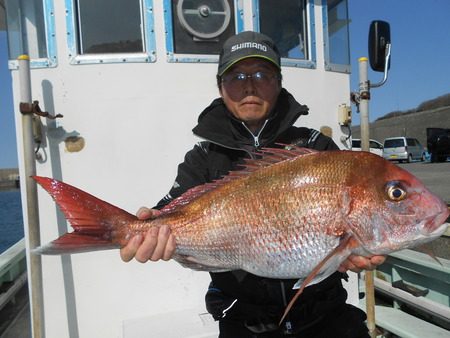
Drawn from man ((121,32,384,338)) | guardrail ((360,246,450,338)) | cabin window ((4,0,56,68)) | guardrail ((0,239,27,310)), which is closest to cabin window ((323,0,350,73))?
man ((121,32,384,338))

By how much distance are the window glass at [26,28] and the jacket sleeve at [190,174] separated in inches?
77.0

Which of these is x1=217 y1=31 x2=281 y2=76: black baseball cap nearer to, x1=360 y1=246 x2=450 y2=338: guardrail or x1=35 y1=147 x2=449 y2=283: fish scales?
x1=35 y1=147 x2=449 y2=283: fish scales

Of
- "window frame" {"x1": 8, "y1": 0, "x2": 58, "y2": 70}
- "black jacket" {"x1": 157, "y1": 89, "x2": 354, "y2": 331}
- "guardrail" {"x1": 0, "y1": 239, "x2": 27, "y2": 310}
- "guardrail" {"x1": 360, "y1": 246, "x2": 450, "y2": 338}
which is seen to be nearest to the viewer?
"black jacket" {"x1": 157, "y1": 89, "x2": 354, "y2": 331}

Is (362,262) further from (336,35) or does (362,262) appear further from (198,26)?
(336,35)

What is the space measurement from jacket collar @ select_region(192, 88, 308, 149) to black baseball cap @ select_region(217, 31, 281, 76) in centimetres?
27

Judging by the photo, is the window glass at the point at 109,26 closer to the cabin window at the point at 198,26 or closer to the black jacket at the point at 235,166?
the cabin window at the point at 198,26

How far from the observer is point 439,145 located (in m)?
25.0

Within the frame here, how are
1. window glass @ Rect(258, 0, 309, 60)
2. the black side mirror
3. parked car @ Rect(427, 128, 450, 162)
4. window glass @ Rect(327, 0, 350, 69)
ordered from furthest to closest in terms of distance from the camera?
parked car @ Rect(427, 128, 450, 162) → window glass @ Rect(327, 0, 350, 69) → window glass @ Rect(258, 0, 309, 60) → the black side mirror

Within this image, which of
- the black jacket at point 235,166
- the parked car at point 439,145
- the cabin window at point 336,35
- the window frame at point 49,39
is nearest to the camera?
the black jacket at point 235,166

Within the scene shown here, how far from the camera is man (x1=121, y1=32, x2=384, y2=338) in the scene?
6.76ft

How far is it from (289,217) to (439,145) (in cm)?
2751

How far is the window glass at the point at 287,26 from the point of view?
376 cm

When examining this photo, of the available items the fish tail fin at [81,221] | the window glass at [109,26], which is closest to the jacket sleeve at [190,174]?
the fish tail fin at [81,221]

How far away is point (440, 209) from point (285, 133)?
1004mm
